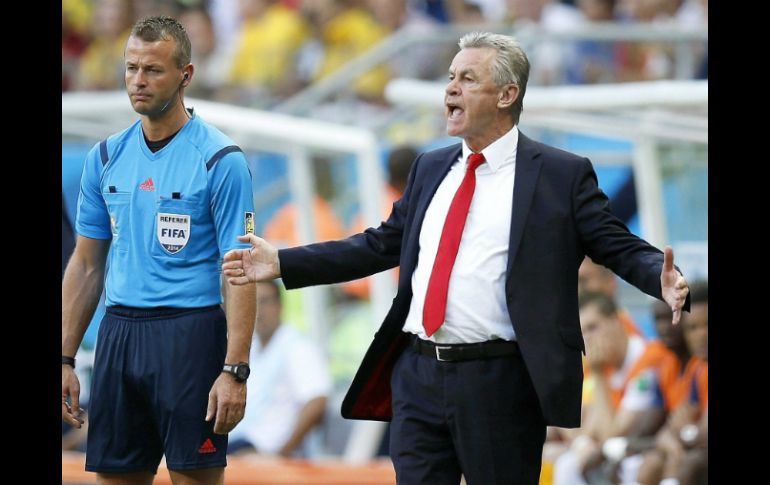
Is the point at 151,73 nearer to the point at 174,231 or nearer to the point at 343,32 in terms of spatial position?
the point at 174,231

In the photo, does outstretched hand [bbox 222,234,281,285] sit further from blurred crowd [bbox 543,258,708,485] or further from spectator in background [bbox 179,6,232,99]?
spectator in background [bbox 179,6,232,99]

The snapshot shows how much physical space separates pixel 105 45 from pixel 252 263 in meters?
9.15

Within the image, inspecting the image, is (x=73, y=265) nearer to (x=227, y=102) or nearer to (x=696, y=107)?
(x=696, y=107)

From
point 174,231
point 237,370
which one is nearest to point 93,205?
point 174,231

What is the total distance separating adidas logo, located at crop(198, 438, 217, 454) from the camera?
16.7ft

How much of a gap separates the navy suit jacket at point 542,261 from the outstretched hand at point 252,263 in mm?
65

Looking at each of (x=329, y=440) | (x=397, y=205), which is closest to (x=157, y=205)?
(x=397, y=205)

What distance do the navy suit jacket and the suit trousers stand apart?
14 cm

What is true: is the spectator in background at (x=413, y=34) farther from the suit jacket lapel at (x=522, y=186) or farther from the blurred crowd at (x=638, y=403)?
the suit jacket lapel at (x=522, y=186)

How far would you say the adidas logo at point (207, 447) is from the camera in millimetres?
5094

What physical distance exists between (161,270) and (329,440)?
460 cm

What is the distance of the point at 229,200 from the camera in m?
5.08

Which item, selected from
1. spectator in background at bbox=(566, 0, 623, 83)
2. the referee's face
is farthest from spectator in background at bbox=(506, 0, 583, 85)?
the referee's face

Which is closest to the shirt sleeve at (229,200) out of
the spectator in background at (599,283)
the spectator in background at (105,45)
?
the spectator in background at (599,283)
